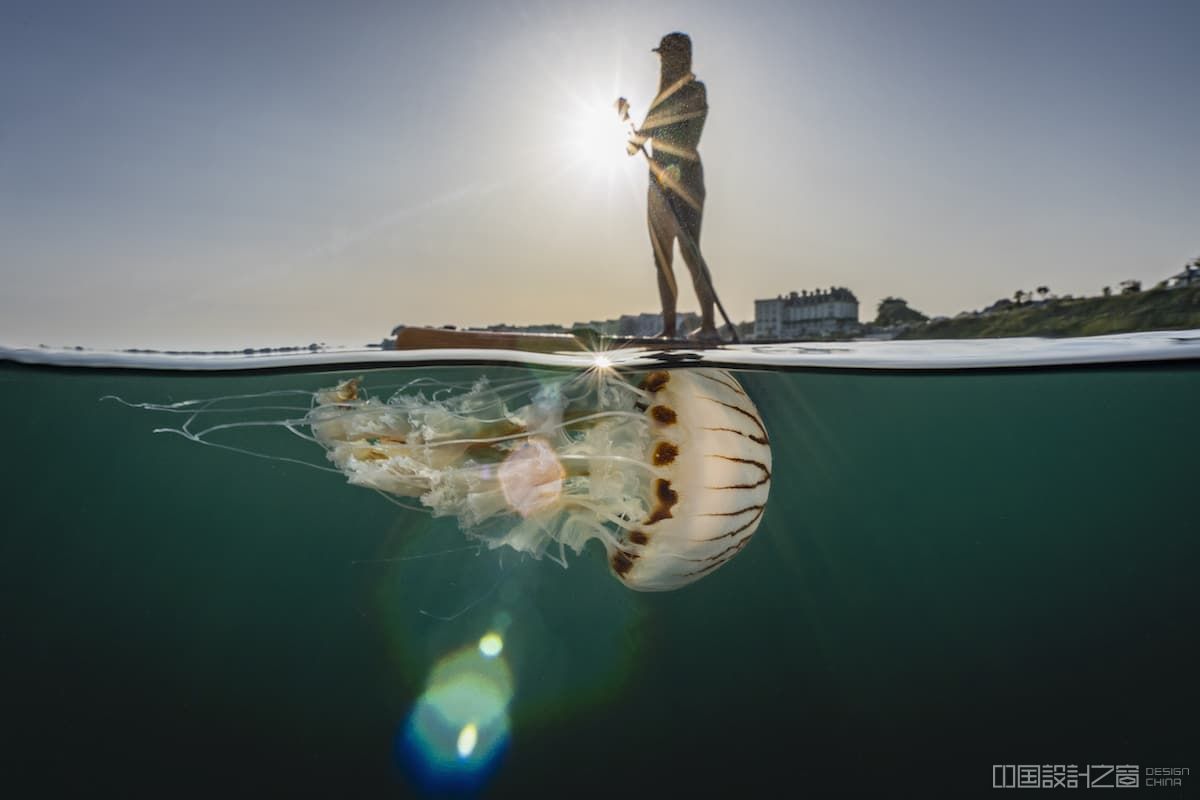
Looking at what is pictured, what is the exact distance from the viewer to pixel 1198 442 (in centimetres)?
1045

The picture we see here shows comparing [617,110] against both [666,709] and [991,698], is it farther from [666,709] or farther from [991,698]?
[991,698]

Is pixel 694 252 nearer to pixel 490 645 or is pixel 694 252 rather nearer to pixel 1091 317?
pixel 1091 317

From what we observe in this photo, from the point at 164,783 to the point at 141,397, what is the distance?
501cm

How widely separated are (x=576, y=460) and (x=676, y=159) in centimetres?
283

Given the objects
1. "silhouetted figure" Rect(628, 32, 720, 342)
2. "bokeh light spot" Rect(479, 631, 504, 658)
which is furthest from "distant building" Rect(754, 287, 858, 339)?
"bokeh light spot" Rect(479, 631, 504, 658)

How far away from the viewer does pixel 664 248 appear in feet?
14.3

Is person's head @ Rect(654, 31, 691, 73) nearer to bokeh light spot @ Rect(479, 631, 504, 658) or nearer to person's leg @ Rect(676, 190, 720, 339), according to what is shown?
person's leg @ Rect(676, 190, 720, 339)

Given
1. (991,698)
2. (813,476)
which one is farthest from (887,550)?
(991,698)

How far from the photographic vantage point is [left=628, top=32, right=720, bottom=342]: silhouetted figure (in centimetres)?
397

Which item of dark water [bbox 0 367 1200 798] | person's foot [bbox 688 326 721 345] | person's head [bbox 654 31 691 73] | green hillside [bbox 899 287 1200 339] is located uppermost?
person's head [bbox 654 31 691 73]

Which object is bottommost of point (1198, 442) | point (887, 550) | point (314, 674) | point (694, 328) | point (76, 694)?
point (314, 674)

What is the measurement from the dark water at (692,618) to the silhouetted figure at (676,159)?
194 centimetres

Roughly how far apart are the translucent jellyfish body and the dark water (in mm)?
2837

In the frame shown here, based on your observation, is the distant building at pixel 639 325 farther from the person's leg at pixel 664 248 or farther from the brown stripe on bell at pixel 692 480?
the brown stripe on bell at pixel 692 480
